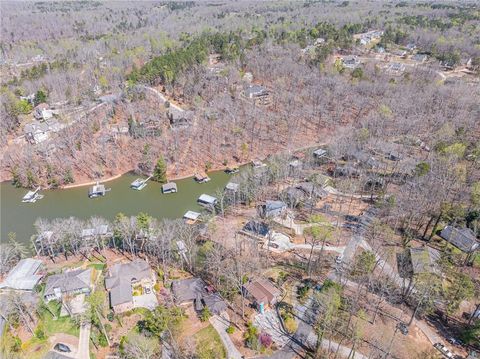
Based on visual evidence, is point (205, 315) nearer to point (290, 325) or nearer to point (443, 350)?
point (290, 325)

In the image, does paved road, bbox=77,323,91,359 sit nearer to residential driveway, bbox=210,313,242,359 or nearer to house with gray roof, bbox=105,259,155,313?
house with gray roof, bbox=105,259,155,313

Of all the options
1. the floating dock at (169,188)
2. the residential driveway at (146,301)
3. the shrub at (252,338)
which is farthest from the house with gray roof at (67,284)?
the floating dock at (169,188)

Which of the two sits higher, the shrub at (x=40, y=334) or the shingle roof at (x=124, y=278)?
the shingle roof at (x=124, y=278)

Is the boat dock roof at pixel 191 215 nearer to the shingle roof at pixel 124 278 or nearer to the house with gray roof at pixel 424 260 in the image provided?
the shingle roof at pixel 124 278

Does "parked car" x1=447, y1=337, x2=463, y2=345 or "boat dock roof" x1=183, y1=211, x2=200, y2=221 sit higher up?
"boat dock roof" x1=183, y1=211, x2=200, y2=221

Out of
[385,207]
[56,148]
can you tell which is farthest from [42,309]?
[385,207]

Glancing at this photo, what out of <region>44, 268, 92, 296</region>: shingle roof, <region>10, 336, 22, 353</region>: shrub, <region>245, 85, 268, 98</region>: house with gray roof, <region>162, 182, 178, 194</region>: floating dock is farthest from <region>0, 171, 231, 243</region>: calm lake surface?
<region>245, 85, 268, 98</region>: house with gray roof

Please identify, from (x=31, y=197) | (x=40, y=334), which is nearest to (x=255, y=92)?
(x=31, y=197)
